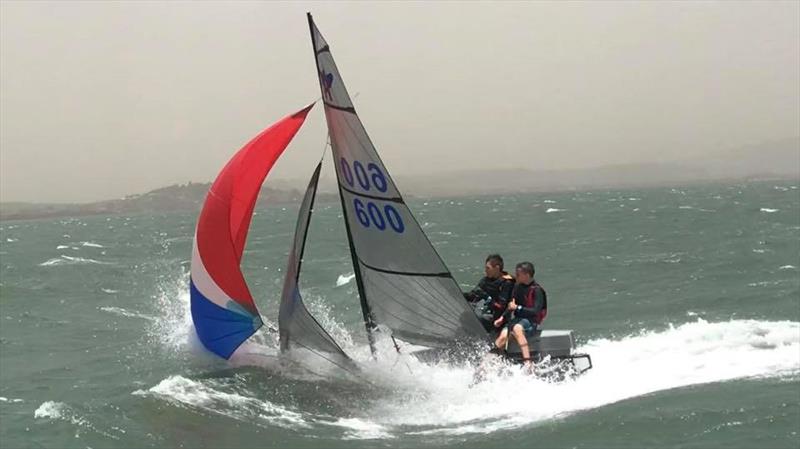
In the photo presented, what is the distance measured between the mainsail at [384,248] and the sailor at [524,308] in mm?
499

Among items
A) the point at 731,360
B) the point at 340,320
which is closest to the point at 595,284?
the point at 340,320

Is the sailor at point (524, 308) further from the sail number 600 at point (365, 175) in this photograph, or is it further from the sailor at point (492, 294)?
the sail number 600 at point (365, 175)

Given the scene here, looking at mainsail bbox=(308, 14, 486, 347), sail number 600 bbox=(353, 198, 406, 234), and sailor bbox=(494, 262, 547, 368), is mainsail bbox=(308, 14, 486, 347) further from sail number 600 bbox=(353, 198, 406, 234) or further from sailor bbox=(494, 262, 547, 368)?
sailor bbox=(494, 262, 547, 368)

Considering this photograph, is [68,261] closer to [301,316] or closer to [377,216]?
[301,316]

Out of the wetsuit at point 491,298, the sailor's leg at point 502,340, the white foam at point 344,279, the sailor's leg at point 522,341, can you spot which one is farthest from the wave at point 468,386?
the white foam at point 344,279

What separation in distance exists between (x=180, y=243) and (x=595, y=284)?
49.0m

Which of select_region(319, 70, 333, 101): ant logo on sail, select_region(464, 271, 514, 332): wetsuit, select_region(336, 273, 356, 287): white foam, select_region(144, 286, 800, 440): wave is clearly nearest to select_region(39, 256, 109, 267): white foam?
select_region(336, 273, 356, 287): white foam

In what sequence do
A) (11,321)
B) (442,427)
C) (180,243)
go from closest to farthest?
(442,427) < (11,321) < (180,243)

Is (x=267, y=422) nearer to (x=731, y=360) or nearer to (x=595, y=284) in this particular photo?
(x=731, y=360)

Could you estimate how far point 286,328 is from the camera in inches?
527

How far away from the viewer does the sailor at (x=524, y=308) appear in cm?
1245

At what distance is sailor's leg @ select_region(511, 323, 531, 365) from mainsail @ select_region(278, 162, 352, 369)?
2798mm

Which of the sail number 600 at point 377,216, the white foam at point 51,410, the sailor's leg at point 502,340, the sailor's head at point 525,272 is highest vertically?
the sail number 600 at point 377,216

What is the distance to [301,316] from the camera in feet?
43.1
